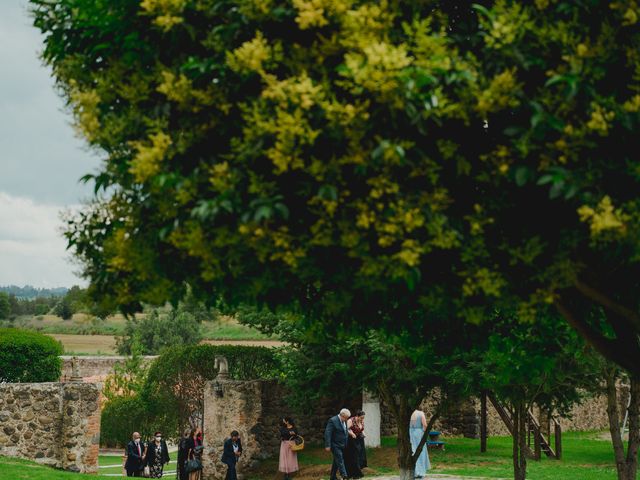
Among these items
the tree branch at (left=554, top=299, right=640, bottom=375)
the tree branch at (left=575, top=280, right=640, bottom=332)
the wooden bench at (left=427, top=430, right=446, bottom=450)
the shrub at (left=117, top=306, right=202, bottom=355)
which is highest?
the shrub at (left=117, top=306, right=202, bottom=355)

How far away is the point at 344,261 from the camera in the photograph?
619cm

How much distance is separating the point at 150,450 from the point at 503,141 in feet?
62.1

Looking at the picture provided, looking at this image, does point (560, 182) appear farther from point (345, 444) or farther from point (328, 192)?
point (345, 444)

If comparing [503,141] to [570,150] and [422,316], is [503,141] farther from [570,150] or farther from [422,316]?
[422,316]

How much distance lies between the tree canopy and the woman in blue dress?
1491cm

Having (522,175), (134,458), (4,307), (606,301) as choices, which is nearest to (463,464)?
(134,458)

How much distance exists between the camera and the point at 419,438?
69.7ft

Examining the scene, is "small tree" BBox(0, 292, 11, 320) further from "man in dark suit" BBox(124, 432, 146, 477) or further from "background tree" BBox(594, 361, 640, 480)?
"background tree" BBox(594, 361, 640, 480)

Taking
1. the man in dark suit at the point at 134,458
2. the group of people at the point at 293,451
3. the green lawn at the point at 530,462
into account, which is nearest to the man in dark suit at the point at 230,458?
the group of people at the point at 293,451

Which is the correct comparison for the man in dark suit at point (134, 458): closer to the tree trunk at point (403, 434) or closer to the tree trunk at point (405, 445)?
the tree trunk at point (403, 434)

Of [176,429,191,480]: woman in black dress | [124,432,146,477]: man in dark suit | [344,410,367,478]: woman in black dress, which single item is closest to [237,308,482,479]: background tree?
[344,410,367,478]: woman in black dress

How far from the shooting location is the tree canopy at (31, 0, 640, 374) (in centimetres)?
555

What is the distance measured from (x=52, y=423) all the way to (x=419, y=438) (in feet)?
27.8

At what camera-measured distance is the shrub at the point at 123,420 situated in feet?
107
